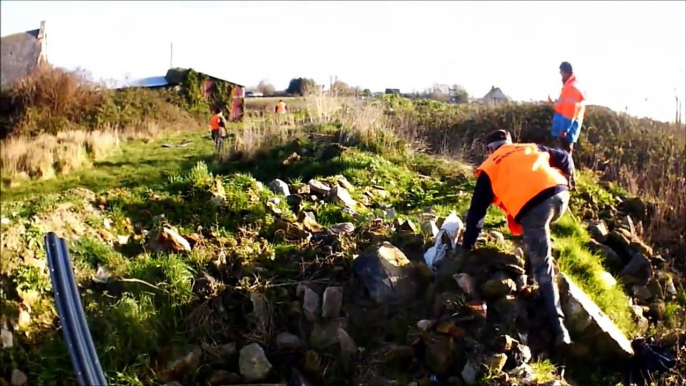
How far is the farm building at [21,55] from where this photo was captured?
17750mm

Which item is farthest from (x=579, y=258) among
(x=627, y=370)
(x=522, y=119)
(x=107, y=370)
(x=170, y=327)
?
(x=522, y=119)

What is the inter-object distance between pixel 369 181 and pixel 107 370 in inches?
207

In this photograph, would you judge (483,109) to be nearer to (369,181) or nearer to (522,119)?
(522,119)

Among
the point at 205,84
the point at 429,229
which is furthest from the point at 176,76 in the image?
the point at 429,229

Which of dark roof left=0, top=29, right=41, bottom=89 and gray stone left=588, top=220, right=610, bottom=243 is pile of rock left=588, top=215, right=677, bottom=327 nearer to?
gray stone left=588, top=220, right=610, bottom=243

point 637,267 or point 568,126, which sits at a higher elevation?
point 568,126

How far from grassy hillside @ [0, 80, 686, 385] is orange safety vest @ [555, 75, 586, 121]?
1.16m

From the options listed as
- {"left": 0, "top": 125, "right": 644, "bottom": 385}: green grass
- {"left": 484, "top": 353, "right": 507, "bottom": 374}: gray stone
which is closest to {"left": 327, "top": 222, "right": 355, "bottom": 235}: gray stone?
{"left": 0, "top": 125, "right": 644, "bottom": 385}: green grass

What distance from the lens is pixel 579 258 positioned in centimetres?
656

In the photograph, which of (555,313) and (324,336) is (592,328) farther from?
(324,336)

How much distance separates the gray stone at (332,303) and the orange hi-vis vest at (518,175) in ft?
5.07

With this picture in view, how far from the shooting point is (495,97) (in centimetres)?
1714

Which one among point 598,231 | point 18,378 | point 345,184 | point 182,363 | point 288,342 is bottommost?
point 18,378

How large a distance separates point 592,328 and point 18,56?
18688 mm
